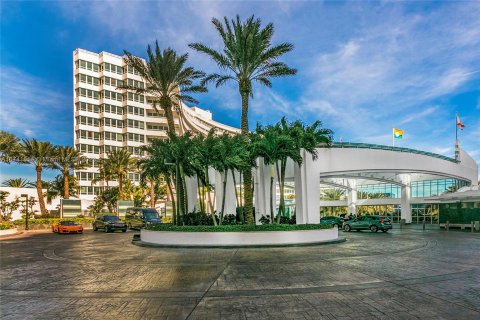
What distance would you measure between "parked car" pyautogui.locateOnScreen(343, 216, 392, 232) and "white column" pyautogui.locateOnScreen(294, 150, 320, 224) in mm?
9740

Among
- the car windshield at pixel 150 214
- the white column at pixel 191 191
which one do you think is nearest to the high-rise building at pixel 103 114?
the car windshield at pixel 150 214

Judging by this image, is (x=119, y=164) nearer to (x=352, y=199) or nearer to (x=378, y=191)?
(x=352, y=199)

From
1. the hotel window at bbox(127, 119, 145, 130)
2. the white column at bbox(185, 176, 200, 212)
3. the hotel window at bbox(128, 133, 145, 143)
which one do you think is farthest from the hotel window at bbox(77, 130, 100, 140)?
the white column at bbox(185, 176, 200, 212)

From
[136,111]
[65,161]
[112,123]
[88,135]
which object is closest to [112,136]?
[112,123]

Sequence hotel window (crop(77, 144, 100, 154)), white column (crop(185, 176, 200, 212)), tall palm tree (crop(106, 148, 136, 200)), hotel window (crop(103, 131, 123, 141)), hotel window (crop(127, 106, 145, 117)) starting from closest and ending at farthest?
white column (crop(185, 176, 200, 212))
tall palm tree (crop(106, 148, 136, 200))
hotel window (crop(77, 144, 100, 154))
hotel window (crop(103, 131, 123, 141))
hotel window (crop(127, 106, 145, 117))

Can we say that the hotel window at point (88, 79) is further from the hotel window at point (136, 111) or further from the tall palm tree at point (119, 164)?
the tall palm tree at point (119, 164)

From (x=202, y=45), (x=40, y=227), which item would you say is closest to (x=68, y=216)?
(x=40, y=227)

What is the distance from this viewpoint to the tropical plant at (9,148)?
136 ft

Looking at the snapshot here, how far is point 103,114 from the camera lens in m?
81.4

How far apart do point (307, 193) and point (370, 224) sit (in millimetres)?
10808

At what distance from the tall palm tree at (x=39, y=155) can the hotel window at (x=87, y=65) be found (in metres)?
35.7

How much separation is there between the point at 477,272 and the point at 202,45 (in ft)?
64.8

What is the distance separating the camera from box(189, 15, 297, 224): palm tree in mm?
23516

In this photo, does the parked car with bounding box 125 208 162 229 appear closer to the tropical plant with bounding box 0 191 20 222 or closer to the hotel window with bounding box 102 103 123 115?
the tropical plant with bounding box 0 191 20 222
